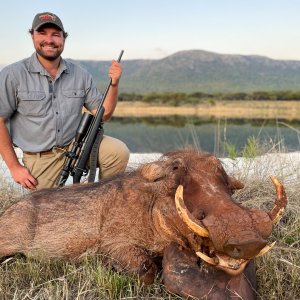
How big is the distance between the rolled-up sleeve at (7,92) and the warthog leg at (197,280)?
3.41m

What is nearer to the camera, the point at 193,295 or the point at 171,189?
the point at 193,295

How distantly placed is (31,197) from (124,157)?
2156 mm

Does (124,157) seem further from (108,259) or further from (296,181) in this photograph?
(108,259)

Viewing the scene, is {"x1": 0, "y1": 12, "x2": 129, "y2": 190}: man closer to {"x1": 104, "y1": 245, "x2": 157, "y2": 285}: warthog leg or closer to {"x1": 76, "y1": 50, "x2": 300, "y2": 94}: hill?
{"x1": 104, "y1": 245, "x2": 157, "y2": 285}: warthog leg

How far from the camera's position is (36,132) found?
6535 millimetres

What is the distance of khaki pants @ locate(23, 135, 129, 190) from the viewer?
6574 millimetres

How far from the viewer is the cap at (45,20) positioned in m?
6.51

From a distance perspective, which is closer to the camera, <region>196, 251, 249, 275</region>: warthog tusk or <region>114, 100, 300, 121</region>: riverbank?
<region>196, 251, 249, 275</region>: warthog tusk

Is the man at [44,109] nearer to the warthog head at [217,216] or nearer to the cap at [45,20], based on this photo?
the cap at [45,20]

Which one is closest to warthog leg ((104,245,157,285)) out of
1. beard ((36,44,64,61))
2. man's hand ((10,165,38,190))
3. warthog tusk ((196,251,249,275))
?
warthog tusk ((196,251,249,275))

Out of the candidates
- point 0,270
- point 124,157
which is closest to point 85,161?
point 124,157

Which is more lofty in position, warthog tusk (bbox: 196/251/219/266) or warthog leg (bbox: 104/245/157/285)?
warthog tusk (bbox: 196/251/219/266)

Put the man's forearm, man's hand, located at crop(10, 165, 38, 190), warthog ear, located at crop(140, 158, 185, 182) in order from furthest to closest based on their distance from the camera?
1. the man's forearm
2. man's hand, located at crop(10, 165, 38, 190)
3. warthog ear, located at crop(140, 158, 185, 182)

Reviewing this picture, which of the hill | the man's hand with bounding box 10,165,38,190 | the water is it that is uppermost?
the man's hand with bounding box 10,165,38,190
